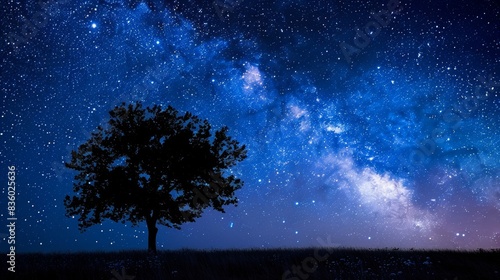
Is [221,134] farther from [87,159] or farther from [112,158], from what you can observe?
[87,159]

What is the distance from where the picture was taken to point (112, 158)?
2130cm

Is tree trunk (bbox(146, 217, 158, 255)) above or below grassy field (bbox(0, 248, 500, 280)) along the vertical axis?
above

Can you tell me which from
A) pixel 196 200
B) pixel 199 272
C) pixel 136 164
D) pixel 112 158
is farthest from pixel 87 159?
pixel 199 272

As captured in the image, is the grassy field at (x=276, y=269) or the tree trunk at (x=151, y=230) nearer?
the grassy field at (x=276, y=269)

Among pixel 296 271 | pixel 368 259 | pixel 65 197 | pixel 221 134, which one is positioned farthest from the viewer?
pixel 221 134

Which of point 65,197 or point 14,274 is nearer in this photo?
point 14,274

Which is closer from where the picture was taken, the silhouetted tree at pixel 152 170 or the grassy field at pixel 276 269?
the grassy field at pixel 276 269

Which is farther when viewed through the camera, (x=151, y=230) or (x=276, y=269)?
(x=151, y=230)

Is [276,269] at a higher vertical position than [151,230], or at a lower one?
lower

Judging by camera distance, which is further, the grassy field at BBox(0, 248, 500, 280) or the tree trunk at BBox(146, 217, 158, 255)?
the tree trunk at BBox(146, 217, 158, 255)

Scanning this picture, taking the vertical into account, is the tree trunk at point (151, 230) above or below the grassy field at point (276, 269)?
above

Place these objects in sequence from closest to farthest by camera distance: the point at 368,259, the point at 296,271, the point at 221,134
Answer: the point at 296,271
the point at 368,259
the point at 221,134

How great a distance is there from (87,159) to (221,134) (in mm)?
8156

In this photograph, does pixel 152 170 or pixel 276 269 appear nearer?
pixel 276 269
